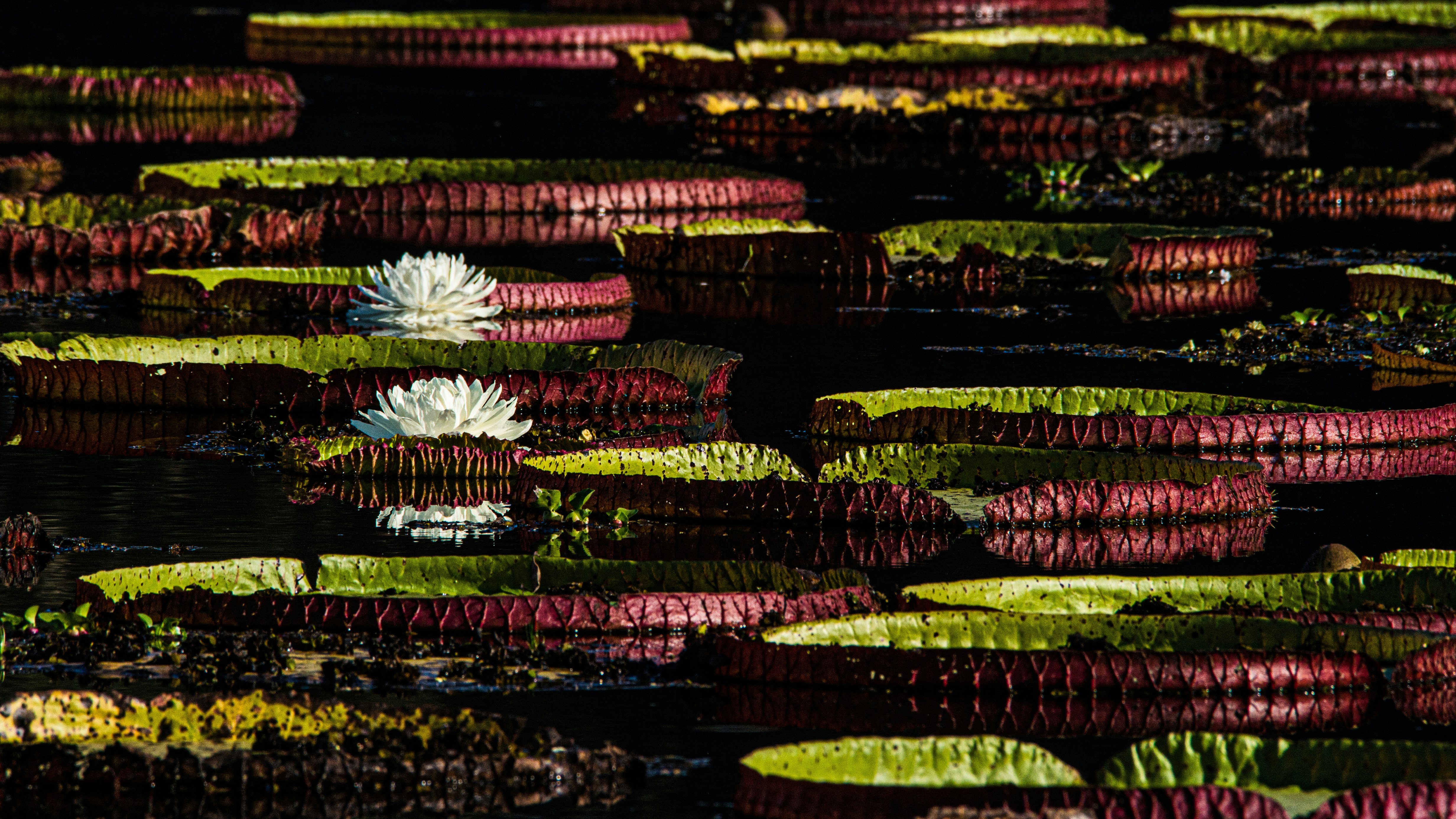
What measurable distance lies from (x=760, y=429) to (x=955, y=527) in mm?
2006

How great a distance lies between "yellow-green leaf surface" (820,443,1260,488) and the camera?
8023mm

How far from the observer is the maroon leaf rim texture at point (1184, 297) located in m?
13.1

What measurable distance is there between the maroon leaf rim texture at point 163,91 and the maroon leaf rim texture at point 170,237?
35.6 ft

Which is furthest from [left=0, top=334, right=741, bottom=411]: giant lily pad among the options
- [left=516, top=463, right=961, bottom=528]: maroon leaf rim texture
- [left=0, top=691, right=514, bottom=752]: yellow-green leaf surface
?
[left=0, top=691, right=514, bottom=752]: yellow-green leaf surface

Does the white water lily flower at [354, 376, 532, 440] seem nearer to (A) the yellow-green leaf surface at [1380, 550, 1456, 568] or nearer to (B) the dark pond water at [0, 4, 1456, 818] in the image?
(B) the dark pond water at [0, 4, 1456, 818]

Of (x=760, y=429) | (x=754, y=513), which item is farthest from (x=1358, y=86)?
(x=754, y=513)

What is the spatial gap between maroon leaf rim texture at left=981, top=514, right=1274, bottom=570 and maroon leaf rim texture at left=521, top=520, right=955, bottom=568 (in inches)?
8.9

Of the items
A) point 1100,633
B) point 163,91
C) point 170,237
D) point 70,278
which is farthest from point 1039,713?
point 163,91

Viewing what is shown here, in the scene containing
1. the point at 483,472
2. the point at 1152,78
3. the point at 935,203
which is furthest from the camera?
the point at 1152,78

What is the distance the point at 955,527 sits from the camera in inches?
303

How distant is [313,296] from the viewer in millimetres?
12453

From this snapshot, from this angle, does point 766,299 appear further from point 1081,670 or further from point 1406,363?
point 1081,670

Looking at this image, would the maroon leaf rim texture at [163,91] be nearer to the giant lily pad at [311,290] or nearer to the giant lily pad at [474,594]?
the giant lily pad at [311,290]

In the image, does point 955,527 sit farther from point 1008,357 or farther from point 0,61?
point 0,61
